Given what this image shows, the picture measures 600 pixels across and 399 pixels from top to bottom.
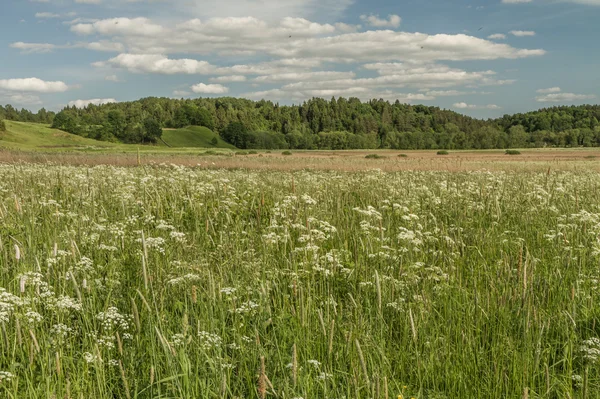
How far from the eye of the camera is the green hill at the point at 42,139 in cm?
10888

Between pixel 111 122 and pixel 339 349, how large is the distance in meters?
187

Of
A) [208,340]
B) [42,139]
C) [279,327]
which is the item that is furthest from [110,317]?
[42,139]

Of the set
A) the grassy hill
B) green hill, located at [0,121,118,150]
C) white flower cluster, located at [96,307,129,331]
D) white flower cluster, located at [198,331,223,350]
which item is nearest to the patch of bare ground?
white flower cluster, located at [96,307,129,331]

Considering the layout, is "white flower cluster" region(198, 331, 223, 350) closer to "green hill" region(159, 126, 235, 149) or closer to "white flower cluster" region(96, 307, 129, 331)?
"white flower cluster" region(96, 307, 129, 331)

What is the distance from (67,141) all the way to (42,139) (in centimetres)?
689

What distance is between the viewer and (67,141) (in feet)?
408

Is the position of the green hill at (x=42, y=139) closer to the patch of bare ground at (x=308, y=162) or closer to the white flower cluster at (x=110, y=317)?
the patch of bare ground at (x=308, y=162)

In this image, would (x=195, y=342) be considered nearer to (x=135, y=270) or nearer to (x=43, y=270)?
(x=135, y=270)

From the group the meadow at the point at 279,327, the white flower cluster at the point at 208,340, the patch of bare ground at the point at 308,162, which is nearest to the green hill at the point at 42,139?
→ the patch of bare ground at the point at 308,162

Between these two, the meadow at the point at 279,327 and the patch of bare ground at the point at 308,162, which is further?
the patch of bare ground at the point at 308,162

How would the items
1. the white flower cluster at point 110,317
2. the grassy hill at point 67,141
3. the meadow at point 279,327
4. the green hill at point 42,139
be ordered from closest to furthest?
the meadow at point 279,327
the white flower cluster at point 110,317
the grassy hill at point 67,141
the green hill at point 42,139

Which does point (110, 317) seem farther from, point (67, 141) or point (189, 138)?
point (189, 138)

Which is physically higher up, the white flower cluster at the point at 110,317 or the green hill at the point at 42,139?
the green hill at the point at 42,139

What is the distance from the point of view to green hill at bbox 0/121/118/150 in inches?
4286
